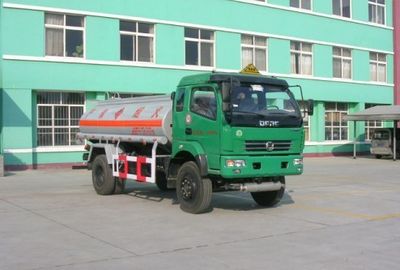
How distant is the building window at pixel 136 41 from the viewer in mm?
24781

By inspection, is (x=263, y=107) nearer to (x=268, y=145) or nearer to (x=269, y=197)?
(x=268, y=145)

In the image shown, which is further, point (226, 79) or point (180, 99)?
point (180, 99)

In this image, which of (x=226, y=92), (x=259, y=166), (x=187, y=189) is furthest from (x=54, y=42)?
(x=259, y=166)

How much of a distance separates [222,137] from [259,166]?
3.18 feet

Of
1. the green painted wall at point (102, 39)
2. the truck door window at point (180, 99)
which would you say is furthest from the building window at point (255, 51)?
the truck door window at point (180, 99)

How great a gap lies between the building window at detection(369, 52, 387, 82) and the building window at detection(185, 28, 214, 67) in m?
13.2

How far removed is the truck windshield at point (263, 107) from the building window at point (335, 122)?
22.0m

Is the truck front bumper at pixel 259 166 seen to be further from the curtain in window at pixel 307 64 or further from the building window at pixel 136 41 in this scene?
the curtain in window at pixel 307 64

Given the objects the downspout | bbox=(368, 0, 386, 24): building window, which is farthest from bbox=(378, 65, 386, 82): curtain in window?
bbox=(368, 0, 386, 24): building window

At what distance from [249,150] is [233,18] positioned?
59.9 feet

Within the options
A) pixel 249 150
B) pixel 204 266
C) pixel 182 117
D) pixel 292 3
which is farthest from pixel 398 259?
pixel 292 3

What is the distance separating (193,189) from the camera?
37.3ft

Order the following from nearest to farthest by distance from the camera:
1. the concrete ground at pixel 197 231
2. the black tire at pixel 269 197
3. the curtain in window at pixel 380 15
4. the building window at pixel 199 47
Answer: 1. the concrete ground at pixel 197 231
2. the black tire at pixel 269 197
3. the building window at pixel 199 47
4. the curtain in window at pixel 380 15

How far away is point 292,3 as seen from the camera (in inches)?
1235
